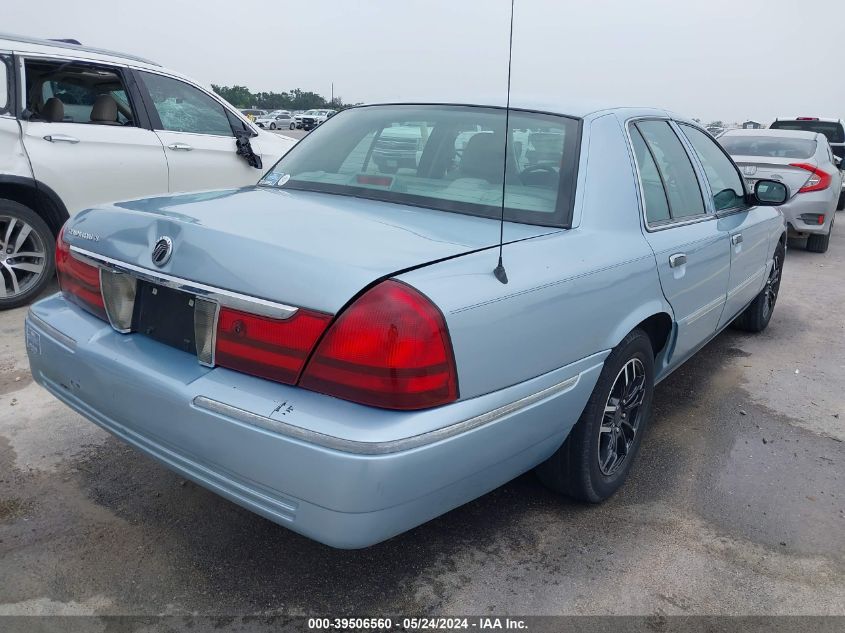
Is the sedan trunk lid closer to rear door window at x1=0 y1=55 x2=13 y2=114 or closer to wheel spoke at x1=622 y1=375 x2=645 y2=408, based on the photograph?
wheel spoke at x1=622 y1=375 x2=645 y2=408

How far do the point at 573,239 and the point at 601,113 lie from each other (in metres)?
0.79

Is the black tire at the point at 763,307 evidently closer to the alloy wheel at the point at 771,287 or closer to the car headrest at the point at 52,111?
the alloy wheel at the point at 771,287

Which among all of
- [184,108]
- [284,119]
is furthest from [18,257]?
[284,119]

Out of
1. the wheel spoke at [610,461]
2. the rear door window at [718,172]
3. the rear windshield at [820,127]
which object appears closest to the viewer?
the wheel spoke at [610,461]

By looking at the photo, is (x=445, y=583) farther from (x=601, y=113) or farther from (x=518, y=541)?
(x=601, y=113)

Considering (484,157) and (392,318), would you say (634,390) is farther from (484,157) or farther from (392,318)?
(392,318)

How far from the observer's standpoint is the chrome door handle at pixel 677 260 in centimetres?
304

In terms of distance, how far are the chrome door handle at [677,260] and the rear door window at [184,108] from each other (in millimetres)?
4266

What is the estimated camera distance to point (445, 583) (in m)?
2.40

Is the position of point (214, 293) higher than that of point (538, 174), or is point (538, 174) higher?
point (538, 174)

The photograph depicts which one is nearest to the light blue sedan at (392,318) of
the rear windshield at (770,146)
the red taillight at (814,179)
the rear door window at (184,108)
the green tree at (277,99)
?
the rear door window at (184,108)

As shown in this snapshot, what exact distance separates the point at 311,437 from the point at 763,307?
4.46m

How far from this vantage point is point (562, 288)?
7.63ft

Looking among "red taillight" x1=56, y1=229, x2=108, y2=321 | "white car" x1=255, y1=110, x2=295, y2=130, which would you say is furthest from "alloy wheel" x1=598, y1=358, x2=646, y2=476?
"white car" x1=255, y1=110, x2=295, y2=130
